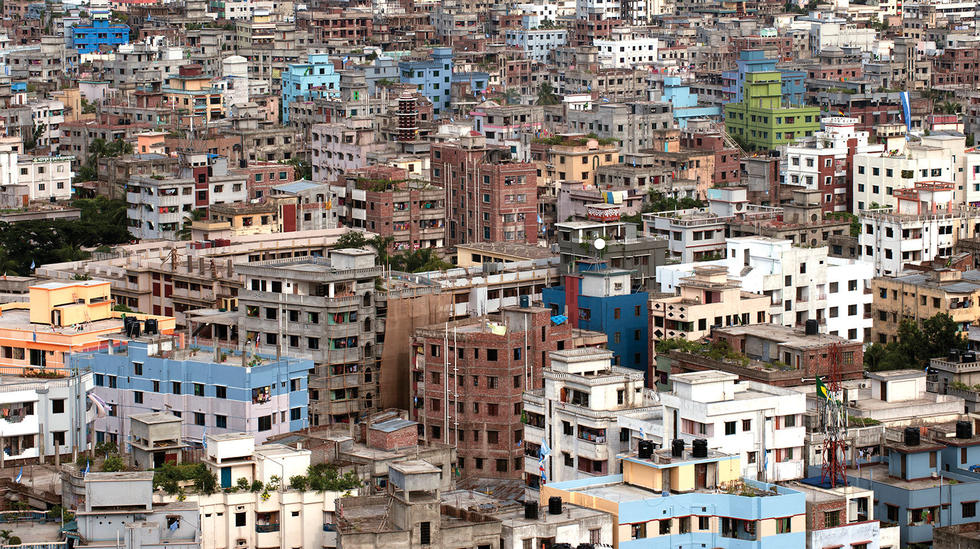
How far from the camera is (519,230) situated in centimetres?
13225

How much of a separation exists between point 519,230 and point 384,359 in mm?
36031

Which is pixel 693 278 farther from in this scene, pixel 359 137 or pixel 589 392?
pixel 359 137

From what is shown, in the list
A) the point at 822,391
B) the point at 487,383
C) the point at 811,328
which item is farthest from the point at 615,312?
the point at 822,391

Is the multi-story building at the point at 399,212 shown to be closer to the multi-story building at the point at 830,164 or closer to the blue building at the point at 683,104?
the multi-story building at the point at 830,164

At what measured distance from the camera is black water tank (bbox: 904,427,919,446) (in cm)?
7862

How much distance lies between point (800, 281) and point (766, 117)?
221 feet

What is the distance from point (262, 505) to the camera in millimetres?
76000

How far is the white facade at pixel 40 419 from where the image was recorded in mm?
83750

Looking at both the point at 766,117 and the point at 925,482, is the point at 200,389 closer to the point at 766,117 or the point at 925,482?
the point at 925,482

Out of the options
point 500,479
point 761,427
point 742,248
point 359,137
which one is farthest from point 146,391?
point 359,137

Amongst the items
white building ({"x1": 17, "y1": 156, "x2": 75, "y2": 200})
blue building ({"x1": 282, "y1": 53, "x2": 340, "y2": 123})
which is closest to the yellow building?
white building ({"x1": 17, "y1": 156, "x2": 75, "y2": 200})

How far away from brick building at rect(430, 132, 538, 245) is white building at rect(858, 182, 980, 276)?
20682 mm

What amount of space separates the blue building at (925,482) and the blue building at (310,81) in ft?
381

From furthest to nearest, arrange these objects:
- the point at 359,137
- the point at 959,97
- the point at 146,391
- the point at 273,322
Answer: the point at 959,97, the point at 359,137, the point at 273,322, the point at 146,391
